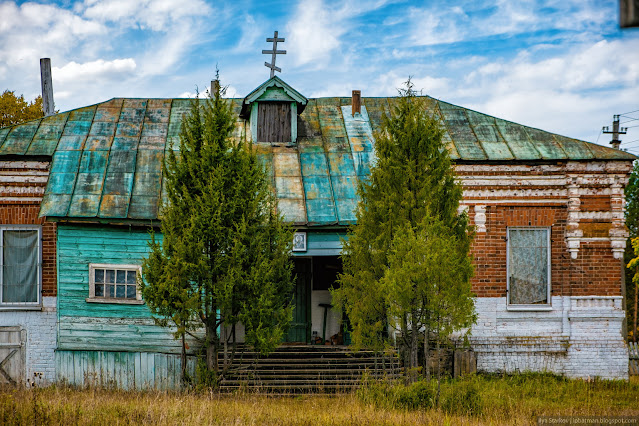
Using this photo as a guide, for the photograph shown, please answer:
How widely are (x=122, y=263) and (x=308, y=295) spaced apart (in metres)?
3.98

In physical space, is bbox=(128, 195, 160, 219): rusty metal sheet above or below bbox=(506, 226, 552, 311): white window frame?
above

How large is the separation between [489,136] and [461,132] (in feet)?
2.07

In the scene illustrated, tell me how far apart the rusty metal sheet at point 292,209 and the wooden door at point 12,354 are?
5.79 m

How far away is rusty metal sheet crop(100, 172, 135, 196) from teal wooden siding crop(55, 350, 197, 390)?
326 centimetres

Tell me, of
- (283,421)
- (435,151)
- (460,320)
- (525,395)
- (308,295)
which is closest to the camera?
(283,421)

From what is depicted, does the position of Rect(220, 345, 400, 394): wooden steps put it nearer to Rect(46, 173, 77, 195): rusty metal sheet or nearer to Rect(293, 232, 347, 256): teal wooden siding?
Rect(293, 232, 347, 256): teal wooden siding

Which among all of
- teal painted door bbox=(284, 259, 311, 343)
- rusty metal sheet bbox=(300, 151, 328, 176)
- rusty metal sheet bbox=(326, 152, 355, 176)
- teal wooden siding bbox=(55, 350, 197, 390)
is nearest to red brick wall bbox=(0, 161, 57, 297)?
teal wooden siding bbox=(55, 350, 197, 390)

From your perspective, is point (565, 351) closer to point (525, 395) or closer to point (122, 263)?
point (525, 395)

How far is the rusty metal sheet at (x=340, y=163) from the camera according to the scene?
1459cm

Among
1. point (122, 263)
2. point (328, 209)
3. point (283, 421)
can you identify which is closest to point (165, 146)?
point (122, 263)

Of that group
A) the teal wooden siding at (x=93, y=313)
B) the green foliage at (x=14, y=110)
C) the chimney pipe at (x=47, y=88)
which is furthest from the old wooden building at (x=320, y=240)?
the green foliage at (x=14, y=110)

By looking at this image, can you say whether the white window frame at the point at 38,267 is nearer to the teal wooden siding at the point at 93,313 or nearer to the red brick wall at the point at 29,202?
the red brick wall at the point at 29,202

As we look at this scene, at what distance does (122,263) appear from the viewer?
13.4 m

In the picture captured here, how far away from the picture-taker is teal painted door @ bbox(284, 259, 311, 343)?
1438 centimetres
